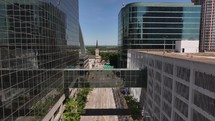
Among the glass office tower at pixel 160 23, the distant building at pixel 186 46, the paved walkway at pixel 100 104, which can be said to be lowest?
the paved walkway at pixel 100 104

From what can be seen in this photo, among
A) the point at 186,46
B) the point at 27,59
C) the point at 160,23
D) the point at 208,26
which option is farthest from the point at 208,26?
the point at 27,59

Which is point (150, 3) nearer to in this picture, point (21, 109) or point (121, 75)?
point (121, 75)

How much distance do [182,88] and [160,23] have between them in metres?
71.9

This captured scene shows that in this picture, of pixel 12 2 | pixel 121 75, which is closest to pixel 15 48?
pixel 12 2

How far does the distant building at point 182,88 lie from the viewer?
72.4ft

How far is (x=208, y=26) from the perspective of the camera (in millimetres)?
155500

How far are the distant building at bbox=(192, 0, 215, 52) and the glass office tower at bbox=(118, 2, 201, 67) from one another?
6589cm

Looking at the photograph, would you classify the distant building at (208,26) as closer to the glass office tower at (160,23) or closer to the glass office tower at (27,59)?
the glass office tower at (160,23)

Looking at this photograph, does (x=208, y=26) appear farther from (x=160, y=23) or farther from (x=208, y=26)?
(x=160, y=23)

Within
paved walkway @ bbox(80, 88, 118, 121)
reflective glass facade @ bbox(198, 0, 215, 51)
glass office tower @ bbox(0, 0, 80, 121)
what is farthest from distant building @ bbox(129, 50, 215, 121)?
reflective glass facade @ bbox(198, 0, 215, 51)

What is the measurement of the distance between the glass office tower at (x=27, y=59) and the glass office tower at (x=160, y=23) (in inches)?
2094

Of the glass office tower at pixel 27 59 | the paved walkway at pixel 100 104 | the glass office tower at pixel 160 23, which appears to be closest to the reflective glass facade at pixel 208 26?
the glass office tower at pixel 160 23

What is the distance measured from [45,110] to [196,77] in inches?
1202

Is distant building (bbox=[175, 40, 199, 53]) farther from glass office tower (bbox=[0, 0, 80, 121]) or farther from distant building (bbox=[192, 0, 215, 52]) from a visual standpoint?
distant building (bbox=[192, 0, 215, 52])
